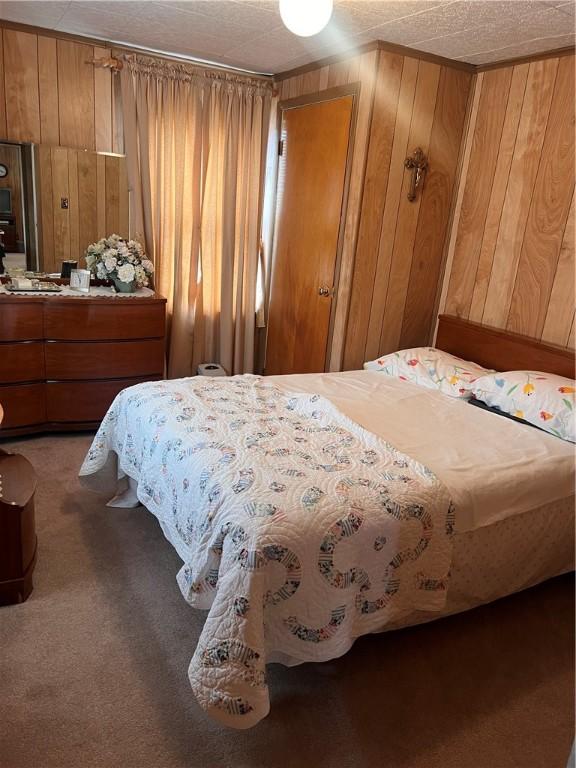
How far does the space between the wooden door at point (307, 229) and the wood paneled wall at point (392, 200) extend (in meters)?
0.13

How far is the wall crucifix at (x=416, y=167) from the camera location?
3295 mm

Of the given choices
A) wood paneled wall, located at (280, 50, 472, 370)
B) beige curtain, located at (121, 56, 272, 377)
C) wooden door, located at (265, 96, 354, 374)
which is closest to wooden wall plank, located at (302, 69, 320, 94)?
wood paneled wall, located at (280, 50, 472, 370)

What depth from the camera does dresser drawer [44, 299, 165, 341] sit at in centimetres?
326

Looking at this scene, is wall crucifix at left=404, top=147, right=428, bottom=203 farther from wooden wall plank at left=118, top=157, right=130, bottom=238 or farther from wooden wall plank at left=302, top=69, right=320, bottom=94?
wooden wall plank at left=118, top=157, right=130, bottom=238

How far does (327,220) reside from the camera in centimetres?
355

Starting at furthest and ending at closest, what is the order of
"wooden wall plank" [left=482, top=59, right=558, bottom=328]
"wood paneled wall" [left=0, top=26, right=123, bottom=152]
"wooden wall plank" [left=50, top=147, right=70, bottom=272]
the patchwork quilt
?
"wooden wall plank" [left=50, top=147, right=70, bottom=272]
"wood paneled wall" [left=0, top=26, right=123, bottom=152]
"wooden wall plank" [left=482, top=59, right=558, bottom=328]
the patchwork quilt

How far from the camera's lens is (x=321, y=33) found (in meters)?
2.99

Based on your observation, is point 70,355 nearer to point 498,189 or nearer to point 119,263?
point 119,263

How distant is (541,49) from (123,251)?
2.54 metres

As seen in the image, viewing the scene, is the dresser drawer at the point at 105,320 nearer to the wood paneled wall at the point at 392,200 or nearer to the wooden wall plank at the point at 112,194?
the wooden wall plank at the point at 112,194

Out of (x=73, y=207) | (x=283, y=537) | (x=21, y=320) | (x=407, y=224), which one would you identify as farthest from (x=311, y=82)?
(x=283, y=537)

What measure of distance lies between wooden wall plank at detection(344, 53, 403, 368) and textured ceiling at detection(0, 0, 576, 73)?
0.20 m

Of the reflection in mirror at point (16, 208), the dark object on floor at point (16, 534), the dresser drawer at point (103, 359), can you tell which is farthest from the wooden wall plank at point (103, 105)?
the dark object on floor at point (16, 534)

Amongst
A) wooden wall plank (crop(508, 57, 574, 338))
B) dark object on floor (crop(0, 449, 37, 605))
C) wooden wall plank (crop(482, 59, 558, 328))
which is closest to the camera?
dark object on floor (crop(0, 449, 37, 605))
